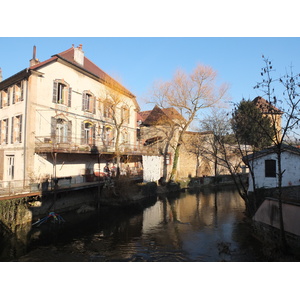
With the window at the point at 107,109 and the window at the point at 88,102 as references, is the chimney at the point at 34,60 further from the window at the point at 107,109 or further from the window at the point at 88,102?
the window at the point at 107,109

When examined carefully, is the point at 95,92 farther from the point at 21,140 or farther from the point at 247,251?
the point at 247,251

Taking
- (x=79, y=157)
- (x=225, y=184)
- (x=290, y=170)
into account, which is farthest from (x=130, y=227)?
(x=225, y=184)

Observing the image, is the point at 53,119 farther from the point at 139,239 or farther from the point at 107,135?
the point at 139,239

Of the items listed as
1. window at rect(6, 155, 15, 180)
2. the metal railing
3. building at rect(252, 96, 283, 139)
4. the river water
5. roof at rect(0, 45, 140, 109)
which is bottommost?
the river water

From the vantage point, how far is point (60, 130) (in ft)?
63.8

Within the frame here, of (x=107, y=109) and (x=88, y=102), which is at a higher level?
(x=88, y=102)

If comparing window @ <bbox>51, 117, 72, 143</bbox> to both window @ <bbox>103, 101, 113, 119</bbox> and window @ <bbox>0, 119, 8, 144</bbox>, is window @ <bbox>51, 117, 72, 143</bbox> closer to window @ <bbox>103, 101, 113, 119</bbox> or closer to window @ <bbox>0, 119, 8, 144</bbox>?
window @ <bbox>0, 119, 8, 144</bbox>

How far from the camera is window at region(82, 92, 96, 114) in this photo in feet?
71.3

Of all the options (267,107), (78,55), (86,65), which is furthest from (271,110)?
(86,65)

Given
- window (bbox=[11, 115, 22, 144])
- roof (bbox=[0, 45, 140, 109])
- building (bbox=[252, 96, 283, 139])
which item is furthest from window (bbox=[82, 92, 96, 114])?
building (bbox=[252, 96, 283, 139])

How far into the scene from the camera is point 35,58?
20.2 metres

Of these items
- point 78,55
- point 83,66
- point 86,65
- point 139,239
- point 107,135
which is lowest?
point 139,239

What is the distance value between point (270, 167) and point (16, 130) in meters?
18.3

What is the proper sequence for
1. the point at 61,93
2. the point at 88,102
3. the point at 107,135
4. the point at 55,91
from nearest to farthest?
the point at 55,91, the point at 61,93, the point at 88,102, the point at 107,135
